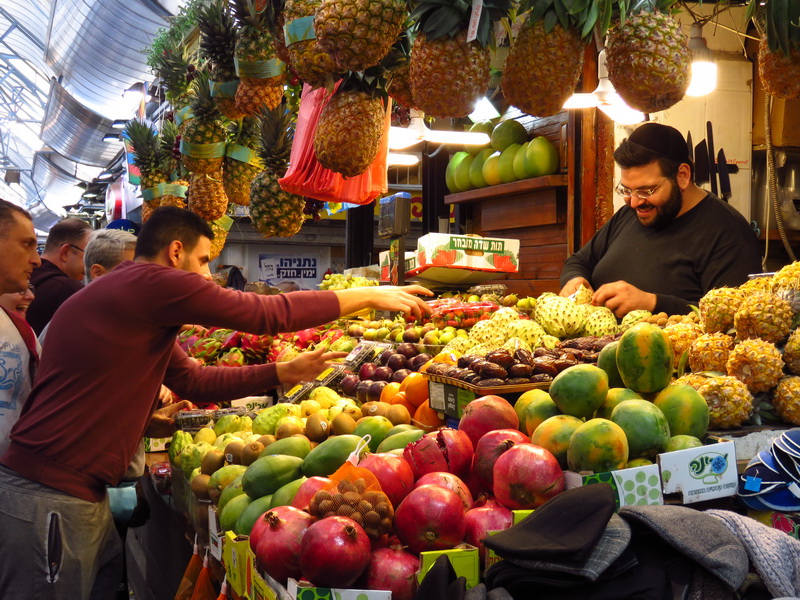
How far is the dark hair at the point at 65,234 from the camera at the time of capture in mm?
5180

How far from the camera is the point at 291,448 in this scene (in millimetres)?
2506

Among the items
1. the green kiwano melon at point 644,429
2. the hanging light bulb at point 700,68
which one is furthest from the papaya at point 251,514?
the hanging light bulb at point 700,68

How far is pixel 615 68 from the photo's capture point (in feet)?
7.22

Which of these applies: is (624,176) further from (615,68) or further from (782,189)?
(782,189)

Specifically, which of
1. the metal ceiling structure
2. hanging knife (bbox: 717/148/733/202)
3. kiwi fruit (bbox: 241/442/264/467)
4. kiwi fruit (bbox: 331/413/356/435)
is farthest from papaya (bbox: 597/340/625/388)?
the metal ceiling structure

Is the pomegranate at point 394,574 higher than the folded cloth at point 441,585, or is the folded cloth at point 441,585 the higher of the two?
the folded cloth at point 441,585

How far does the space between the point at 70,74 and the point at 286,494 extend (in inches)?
520

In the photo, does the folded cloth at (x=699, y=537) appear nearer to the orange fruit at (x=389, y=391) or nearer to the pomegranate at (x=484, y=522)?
the pomegranate at (x=484, y=522)

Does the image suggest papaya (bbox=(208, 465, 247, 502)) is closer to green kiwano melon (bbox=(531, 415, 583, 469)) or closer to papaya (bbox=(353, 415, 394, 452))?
papaya (bbox=(353, 415, 394, 452))

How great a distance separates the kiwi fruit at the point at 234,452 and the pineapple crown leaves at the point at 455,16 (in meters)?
1.80

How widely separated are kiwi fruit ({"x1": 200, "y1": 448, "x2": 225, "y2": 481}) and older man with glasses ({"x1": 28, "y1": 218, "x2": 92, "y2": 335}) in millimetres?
2348

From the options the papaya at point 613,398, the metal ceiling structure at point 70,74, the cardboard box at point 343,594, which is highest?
the metal ceiling structure at point 70,74

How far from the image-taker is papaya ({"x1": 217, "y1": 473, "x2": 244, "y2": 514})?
7.96 feet

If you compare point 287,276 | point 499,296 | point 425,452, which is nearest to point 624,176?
point 499,296
